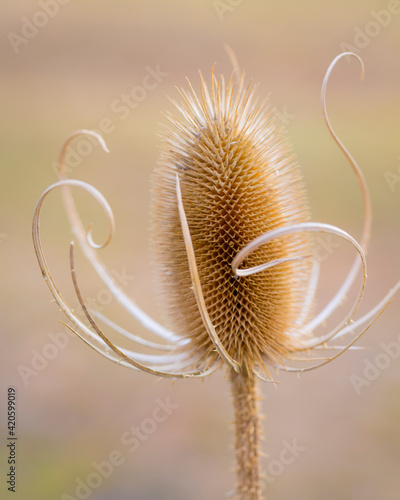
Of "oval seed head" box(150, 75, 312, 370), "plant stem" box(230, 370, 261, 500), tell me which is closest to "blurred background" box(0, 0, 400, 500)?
"plant stem" box(230, 370, 261, 500)

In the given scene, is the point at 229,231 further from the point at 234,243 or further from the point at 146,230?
the point at 146,230

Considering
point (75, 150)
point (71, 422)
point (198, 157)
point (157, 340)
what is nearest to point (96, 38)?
point (75, 150)

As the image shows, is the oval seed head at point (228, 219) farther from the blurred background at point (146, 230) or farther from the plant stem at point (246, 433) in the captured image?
the blurred background at point (146, 230)

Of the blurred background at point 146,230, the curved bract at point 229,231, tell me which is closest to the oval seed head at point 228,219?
the curved bract at point 229,231

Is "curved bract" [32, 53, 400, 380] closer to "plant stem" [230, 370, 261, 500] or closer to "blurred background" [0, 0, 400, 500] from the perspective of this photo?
"plant stem" [230, 370, 261, 500]

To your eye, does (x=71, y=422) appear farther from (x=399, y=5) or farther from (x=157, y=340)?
(x=399, y=5)
